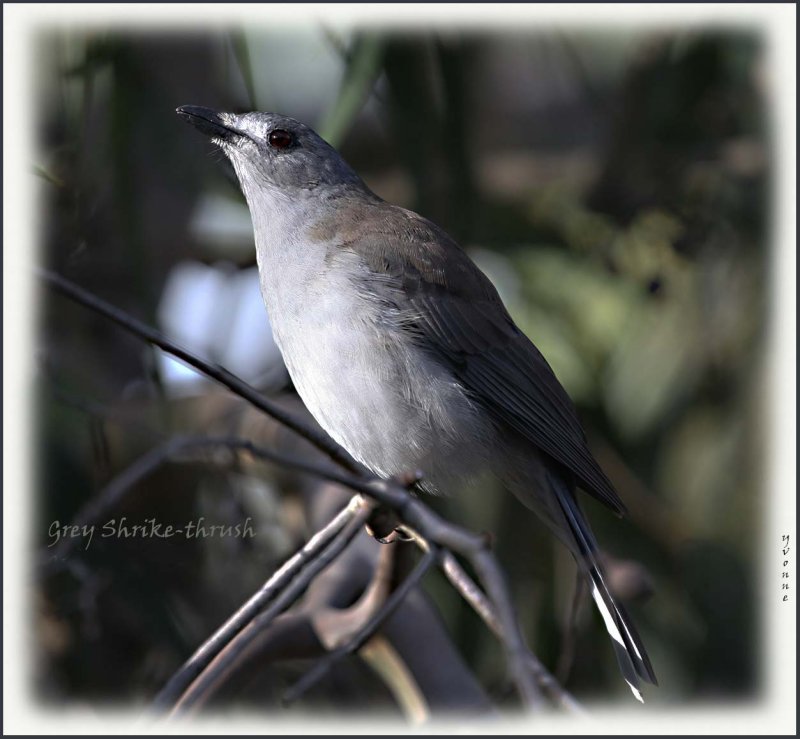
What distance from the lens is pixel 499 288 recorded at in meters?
4.59

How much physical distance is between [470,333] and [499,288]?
1.80 meters

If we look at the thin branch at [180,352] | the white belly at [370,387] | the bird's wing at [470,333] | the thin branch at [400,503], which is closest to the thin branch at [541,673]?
the thin branch at [400,503]

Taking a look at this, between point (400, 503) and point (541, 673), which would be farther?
point (400, 503)

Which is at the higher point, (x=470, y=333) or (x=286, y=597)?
(x=286, y=597)

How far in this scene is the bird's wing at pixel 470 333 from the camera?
2.73 meters

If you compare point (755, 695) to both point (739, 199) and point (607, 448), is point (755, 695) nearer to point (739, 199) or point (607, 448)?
point (607, 448)

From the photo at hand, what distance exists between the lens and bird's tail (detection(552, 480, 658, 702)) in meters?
2.46

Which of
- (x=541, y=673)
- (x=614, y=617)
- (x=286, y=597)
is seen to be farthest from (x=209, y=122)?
(x=541, y=673)

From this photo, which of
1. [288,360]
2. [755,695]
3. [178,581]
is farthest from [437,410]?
[178,581]

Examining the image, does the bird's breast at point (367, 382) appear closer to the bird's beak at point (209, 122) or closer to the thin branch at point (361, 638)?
the bird's beak at point (209, 122)

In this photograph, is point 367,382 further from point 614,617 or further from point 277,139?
point 277,139

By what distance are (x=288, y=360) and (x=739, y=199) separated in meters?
2.89

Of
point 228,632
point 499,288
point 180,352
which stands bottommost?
point 499,288

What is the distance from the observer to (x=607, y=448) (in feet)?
14.4
